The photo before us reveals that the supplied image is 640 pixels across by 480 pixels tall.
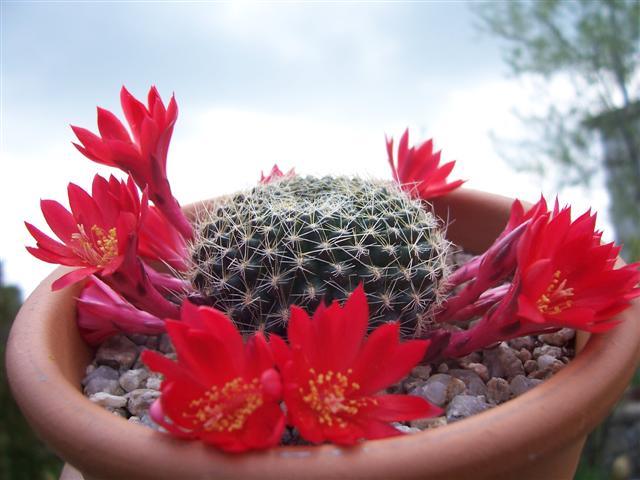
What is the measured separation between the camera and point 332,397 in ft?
1.73

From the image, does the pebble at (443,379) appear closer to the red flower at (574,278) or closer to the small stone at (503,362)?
the small stone at (503,362)

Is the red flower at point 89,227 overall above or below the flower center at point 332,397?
above

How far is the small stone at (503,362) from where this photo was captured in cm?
75

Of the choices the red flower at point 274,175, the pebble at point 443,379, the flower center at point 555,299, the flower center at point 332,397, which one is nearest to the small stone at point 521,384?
the pebble at point 443,379

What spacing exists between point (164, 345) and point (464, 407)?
1.21 feet

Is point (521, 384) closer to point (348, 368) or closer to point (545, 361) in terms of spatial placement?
point (545, 361)

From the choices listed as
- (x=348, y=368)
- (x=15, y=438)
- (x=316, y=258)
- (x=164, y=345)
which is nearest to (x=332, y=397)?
(x=348, y=368)

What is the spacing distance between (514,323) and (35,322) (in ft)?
1.57

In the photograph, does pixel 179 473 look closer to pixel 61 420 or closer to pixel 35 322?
pixel 61 420

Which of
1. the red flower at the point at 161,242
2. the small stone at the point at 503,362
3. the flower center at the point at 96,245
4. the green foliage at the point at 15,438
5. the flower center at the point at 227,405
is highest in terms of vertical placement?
the flower center at the point at 96,245

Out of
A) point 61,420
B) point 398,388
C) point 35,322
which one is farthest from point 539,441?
point 35,322

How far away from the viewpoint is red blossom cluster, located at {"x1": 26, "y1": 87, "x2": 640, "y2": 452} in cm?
51

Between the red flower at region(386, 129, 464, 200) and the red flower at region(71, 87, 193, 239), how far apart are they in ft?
1.02

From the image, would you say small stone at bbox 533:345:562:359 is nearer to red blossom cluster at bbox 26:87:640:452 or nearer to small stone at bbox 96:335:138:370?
red blossom cluster at bbox 26:87:640:452
